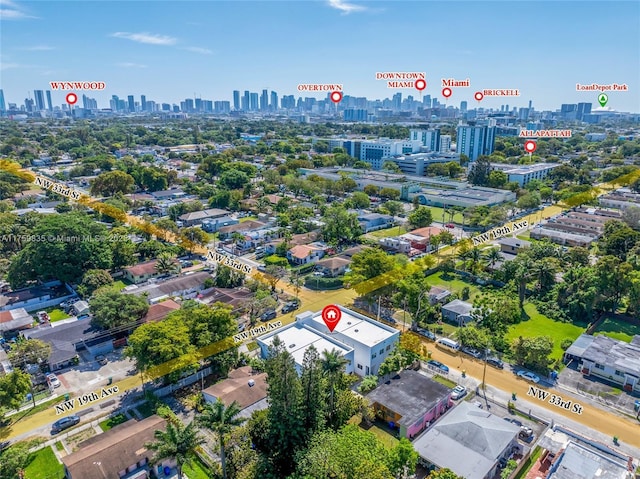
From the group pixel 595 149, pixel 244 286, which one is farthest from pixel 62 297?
pixel 595 149

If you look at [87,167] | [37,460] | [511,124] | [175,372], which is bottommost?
[37,460]

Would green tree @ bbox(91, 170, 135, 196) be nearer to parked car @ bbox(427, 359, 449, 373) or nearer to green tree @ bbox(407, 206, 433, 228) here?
green tree @ bbox(407, 206, 433, 228)

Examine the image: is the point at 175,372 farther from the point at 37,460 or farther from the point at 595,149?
the point at 595,149

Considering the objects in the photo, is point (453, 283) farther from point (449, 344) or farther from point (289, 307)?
point (289, 307)

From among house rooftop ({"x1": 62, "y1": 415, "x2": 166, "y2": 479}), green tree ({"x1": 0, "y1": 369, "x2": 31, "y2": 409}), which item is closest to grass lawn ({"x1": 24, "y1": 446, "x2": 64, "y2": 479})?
house rooftop ({"x1": 62, "y1": 415, "x2": 166, "y2": 479})

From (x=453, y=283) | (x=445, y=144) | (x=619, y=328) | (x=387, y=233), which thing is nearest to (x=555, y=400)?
(x=619, y=328)

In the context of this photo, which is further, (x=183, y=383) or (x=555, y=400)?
(x=183, y=383)
